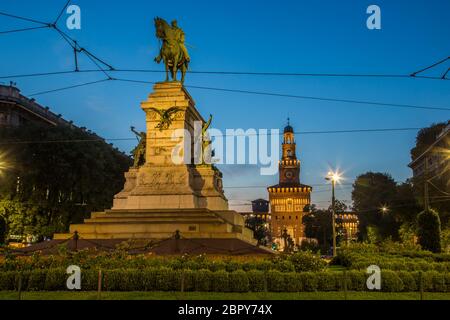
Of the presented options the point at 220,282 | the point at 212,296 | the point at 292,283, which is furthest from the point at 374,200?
the point at 212,296

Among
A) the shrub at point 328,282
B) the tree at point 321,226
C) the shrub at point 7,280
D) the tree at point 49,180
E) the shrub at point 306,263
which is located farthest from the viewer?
the tree at point 321,226

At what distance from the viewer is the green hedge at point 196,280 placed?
15453mm

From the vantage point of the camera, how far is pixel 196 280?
607 inches

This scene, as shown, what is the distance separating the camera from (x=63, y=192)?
4897 centimetres

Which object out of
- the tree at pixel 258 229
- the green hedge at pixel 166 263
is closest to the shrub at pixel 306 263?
the green hedge at pixel 166 263

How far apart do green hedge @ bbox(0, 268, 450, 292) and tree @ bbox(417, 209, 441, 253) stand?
1794cm

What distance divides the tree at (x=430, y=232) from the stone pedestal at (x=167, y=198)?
461 inches

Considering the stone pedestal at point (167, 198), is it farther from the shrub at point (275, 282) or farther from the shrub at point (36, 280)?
the shrub at point (36, 280)

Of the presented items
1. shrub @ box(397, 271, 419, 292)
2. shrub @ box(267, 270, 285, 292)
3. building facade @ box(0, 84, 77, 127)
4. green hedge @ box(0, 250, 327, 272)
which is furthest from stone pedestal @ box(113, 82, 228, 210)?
building facade @ box(0, 84, 77, 127)

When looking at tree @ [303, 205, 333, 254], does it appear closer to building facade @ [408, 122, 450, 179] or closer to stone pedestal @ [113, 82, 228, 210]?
building facade @ [408, 122, 450, 179]

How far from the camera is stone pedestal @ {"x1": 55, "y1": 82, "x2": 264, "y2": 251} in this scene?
2627 centimetres
